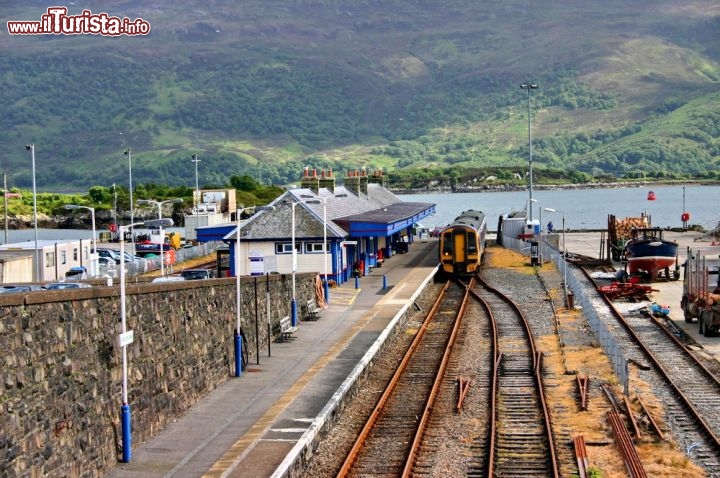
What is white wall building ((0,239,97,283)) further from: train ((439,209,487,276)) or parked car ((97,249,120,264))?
train ((439,209,487,276))

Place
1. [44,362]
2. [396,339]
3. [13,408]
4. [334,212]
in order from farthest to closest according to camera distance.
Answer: [334,212], [396,339], [44,362], [13,408]

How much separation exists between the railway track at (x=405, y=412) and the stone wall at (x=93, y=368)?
4457 mm

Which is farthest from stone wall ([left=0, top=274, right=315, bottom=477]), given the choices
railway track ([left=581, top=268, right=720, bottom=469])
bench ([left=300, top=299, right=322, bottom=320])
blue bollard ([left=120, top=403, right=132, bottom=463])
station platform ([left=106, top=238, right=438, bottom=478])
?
bench ([left=300, top=299, right=322, bottom=320])

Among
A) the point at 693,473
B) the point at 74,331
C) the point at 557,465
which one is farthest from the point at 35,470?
the point at 693,473

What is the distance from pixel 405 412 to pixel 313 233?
101 feet

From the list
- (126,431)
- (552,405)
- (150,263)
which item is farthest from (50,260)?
(126,431)

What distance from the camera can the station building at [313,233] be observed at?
188 feet

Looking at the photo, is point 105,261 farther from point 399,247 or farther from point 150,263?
point 399,247

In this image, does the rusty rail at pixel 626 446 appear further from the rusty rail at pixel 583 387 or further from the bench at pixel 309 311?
the bench at pixel 309 311

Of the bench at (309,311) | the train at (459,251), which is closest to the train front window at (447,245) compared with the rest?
the train at (459,251)

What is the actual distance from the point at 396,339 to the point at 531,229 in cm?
5278

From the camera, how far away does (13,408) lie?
687 inches

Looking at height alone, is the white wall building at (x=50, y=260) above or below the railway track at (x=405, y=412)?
above

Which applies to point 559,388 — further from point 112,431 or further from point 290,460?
point 112,431
